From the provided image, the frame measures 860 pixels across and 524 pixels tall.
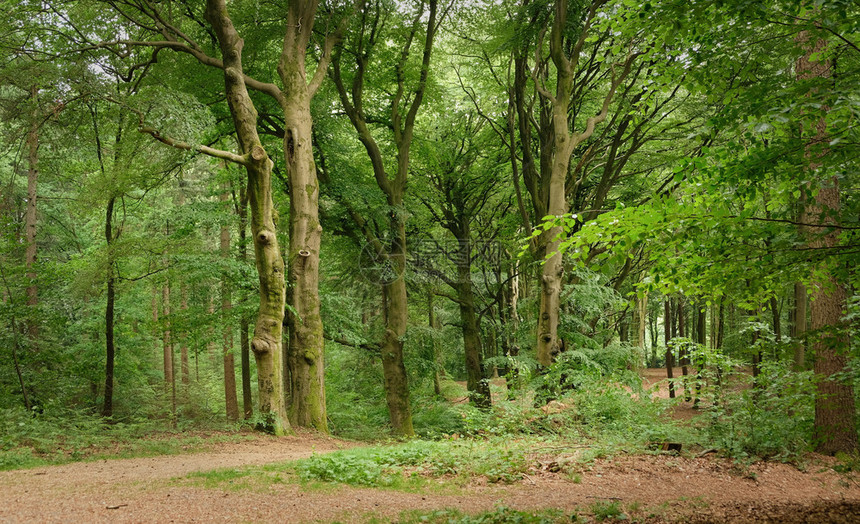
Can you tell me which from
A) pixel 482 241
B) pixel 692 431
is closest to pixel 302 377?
pixel 692 431

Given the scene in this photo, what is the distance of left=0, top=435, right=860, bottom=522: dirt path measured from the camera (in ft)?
14.9

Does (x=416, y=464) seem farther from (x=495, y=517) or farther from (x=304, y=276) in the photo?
(x=304, y=276)

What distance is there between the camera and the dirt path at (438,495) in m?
4.55

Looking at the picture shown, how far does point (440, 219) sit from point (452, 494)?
42.9 feet

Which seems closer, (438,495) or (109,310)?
(438,495)

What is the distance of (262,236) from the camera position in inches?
398

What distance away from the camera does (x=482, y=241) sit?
1875cm

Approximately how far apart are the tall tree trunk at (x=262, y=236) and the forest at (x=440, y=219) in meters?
0.06

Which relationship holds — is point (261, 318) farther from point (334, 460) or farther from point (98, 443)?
point (334, 460)

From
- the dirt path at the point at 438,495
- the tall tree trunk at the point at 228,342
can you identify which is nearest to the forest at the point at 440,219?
the tall tree trunk at the point at 228,342

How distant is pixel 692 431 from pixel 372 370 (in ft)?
37.3

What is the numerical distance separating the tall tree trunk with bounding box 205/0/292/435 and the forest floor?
250cm

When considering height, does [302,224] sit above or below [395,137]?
below

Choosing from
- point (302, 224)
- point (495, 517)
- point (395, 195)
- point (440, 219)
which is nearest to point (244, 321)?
point (302, 224)
